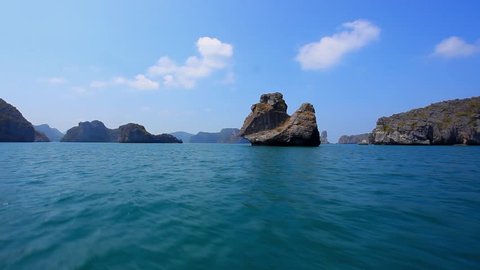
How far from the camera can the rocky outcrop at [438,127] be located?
123 m

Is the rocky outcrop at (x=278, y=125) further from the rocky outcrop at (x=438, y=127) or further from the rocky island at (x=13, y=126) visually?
the rocky island at (x=13, y=126)

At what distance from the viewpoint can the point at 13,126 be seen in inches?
7116

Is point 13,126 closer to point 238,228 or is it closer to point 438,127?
point 238,228

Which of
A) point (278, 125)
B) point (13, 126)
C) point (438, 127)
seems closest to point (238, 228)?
point (278, 125)

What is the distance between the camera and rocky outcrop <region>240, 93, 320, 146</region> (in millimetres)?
86062

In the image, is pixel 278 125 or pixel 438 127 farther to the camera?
pixel 438 127

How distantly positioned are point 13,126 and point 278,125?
179 m

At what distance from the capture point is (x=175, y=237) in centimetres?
732

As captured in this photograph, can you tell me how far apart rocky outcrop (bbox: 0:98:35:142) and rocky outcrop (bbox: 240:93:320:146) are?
6421 inches

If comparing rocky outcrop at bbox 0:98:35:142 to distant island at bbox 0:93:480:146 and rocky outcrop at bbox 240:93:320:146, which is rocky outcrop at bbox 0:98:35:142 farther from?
rocky outcrop at bbox 240:93:320:146

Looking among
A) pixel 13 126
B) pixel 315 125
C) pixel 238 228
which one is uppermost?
pixel 13 126

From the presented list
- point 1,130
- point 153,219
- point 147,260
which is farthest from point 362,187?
point 1,130

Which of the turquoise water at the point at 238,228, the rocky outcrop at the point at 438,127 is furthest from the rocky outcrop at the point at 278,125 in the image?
the turquoise water at the point at 238,228

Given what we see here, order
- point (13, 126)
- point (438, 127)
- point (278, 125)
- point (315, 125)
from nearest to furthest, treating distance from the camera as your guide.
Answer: point (315, 125) → point (278, 125) → point (438, 127) → point (13, 126)
